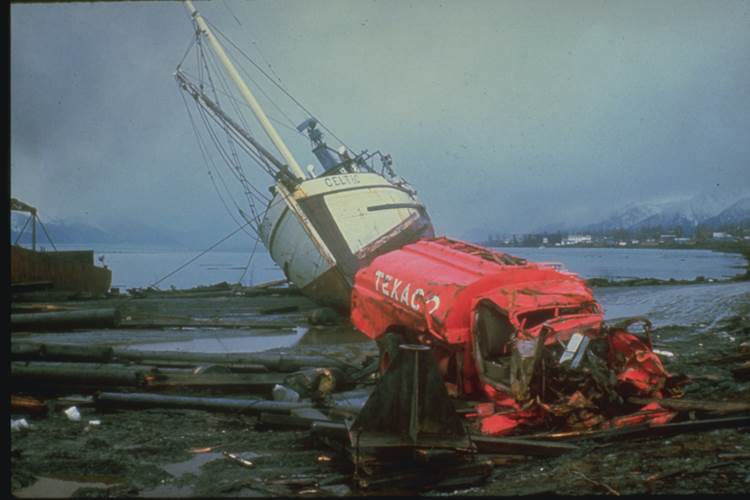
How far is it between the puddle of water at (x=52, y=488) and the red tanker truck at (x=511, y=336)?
400cm

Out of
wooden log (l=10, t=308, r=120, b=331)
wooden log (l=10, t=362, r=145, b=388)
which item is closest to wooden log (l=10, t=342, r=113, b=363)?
wooden log (l=10, t=362, r=145, b=388)

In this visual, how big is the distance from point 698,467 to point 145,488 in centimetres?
492

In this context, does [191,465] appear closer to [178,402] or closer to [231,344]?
[178,402]

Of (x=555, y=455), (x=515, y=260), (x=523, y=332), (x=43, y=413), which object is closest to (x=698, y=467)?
(x=555, y=455)

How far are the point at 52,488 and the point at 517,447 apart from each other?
4.34 metres

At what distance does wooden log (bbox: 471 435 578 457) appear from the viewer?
19.6 feet

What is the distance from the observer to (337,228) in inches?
832

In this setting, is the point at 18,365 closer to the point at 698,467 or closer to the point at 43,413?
the point at 43,413

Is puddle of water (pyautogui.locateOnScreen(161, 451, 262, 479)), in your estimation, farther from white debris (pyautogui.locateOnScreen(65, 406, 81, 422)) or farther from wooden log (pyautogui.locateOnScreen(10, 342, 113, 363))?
wooden log (pyautogui.locateOnScreen(10, 342, 113, 363))

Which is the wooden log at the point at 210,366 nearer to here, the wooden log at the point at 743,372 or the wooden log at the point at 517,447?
the wooden log at the point at 517,447

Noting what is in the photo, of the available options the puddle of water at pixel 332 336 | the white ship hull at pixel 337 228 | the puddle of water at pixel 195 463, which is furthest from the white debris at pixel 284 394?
the white ship hull at pixel 337 228

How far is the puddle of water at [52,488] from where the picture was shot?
5105mm

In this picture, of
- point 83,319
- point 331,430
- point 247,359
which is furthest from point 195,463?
point 83,319

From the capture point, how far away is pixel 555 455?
19.5 ft
